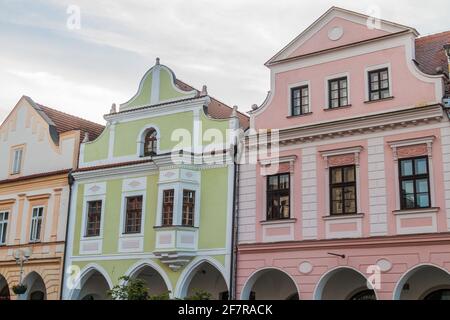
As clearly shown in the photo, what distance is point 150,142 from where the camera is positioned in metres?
24.0

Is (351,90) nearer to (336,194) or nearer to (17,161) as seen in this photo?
(336,194)

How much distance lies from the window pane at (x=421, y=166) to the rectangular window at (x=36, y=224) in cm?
1611

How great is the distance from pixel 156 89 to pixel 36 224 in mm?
8102

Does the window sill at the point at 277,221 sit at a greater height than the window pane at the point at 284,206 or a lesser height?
lesser

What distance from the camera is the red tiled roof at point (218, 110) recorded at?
76.7ft

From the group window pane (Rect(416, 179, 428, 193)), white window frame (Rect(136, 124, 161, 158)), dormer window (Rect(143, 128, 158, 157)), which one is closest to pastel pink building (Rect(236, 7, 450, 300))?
window pane (Rect(416, 179, 428, 193))

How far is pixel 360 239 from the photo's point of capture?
17.9m

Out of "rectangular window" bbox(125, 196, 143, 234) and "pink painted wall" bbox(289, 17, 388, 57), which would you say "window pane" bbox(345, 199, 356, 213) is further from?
"rectangular window" bbox(125, 196, 143, 234)

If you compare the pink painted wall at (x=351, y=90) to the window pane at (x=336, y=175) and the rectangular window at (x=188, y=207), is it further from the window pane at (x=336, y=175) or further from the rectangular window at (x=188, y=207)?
the rectangular window at (x=188, y=207)

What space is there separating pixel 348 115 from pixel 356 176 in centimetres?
201

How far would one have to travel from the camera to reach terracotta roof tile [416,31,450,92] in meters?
19.7

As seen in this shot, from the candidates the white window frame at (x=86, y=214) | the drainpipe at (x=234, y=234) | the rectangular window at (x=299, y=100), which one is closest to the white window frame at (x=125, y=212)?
the white window frame at (x=86, y=214)

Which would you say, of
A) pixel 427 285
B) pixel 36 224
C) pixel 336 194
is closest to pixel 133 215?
pixel 36 224

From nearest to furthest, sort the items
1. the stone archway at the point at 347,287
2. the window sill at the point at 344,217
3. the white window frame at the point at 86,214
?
the window sill at the point at 344,217
the stone archway at the point at 347,287
the white window frame at the point at 86,214
